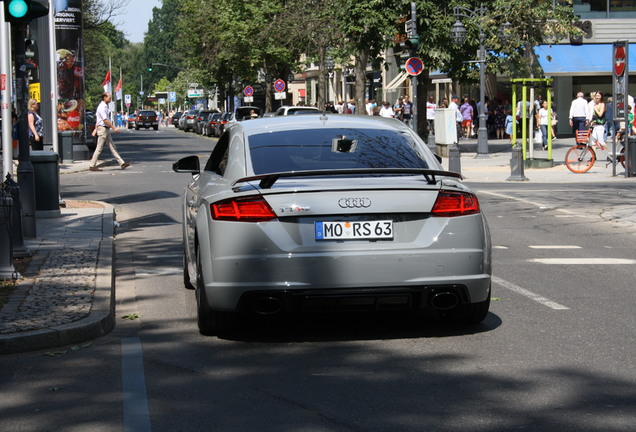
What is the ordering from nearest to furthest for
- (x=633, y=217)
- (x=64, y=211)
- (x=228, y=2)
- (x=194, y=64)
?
(x=633, y=217), (x=64, y=211), (x=228, y=2), (x=194, y=64)

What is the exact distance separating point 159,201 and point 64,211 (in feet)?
9.29

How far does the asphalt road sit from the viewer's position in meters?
5.23

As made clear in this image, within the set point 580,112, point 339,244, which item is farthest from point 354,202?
point 580,112

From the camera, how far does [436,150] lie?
1315 inches

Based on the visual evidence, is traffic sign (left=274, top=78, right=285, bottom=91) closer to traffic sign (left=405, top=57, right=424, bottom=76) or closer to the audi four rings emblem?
traffic sign (left=405, top=57, right=424, bottom=76)

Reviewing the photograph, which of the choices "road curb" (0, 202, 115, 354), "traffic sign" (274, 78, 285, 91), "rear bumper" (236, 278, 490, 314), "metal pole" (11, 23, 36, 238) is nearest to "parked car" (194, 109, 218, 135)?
"traffic sign" (274, 78, 285, 91)

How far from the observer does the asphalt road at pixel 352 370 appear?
17.2 ft

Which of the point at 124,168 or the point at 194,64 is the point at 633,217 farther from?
the point at 194,64

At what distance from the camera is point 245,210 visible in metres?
6.90

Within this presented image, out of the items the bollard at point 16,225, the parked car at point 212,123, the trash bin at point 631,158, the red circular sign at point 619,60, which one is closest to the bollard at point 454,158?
the trash bin at point 631,158

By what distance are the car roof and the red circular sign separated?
16.7 m

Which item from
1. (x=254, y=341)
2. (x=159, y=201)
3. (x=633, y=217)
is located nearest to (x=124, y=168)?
(x=159, y=201)

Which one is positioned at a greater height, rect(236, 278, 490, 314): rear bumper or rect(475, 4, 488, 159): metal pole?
rect(475, 4, 488, 159): metal pole

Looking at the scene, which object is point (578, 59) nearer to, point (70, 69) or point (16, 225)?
point (70, 69)
